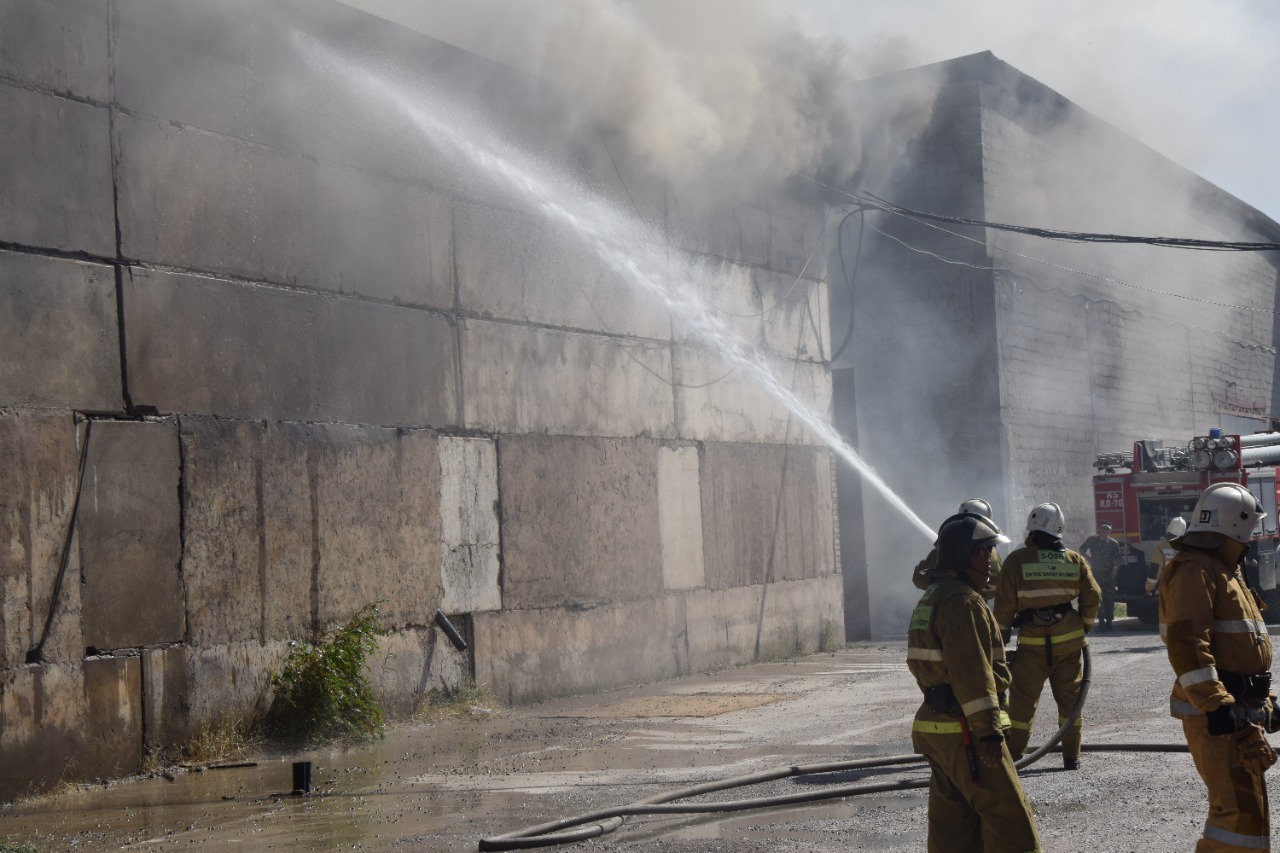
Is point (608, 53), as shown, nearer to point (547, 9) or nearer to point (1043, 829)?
point (547, 9)

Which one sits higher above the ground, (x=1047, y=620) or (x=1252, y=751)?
(x=1047, y=620)

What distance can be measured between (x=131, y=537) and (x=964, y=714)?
6.05 metres

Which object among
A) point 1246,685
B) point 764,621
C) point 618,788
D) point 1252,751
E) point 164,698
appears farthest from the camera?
point 764,621

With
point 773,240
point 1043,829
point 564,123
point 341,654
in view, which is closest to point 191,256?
point 341,654

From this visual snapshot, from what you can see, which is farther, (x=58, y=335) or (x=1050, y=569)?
(x=58, y=335)

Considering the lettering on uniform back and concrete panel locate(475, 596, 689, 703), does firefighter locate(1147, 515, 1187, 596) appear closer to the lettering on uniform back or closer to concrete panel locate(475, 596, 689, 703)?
the lettering on uniform back

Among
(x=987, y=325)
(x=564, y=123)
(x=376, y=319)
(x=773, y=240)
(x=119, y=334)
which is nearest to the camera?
(x=119, y=334)

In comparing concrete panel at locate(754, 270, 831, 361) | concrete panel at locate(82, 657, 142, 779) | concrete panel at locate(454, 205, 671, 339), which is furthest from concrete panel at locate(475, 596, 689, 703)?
concrete panel at locate(754, 270, 831, 361)

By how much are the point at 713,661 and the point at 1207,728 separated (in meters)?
10.2

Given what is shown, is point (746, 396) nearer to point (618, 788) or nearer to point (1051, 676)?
point (1051, 676)

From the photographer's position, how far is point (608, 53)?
1384cm

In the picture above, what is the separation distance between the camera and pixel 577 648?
13.0 m

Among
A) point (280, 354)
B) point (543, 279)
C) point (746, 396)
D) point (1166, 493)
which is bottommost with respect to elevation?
point (1166, 493)

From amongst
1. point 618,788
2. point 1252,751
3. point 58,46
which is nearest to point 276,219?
point 58,46
